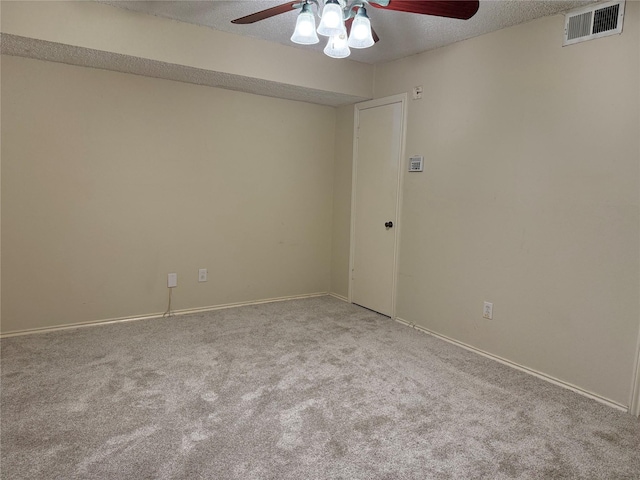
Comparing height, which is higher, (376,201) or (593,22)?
(593,22)

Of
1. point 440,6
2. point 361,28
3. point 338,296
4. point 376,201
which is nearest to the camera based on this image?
point 440,6

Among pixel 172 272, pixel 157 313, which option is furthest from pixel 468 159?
pixel 157 313

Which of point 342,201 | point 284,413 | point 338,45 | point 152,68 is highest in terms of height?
point 152,68

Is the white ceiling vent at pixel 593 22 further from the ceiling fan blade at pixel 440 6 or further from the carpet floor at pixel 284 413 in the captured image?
the carpet floor at pixel 284 413

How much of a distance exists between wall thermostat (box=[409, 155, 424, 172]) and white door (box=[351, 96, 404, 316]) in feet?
0.50

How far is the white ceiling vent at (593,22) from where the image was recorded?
227 cm

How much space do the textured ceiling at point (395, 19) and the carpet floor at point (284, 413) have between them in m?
2.36

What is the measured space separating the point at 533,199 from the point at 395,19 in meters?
1.54

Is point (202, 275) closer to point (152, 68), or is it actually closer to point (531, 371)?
point (152, 68)

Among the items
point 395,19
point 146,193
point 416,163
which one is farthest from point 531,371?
point 146,193

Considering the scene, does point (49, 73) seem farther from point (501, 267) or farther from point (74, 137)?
point (501, 267)

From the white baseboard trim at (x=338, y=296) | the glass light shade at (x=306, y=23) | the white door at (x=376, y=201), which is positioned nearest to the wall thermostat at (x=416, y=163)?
the white door at (x=376, y=201)

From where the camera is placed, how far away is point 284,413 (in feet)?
7.12

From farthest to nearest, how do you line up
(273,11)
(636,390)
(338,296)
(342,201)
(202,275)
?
(338,296)
(342,201)
(202,275)
(636,390)
(273,11)
